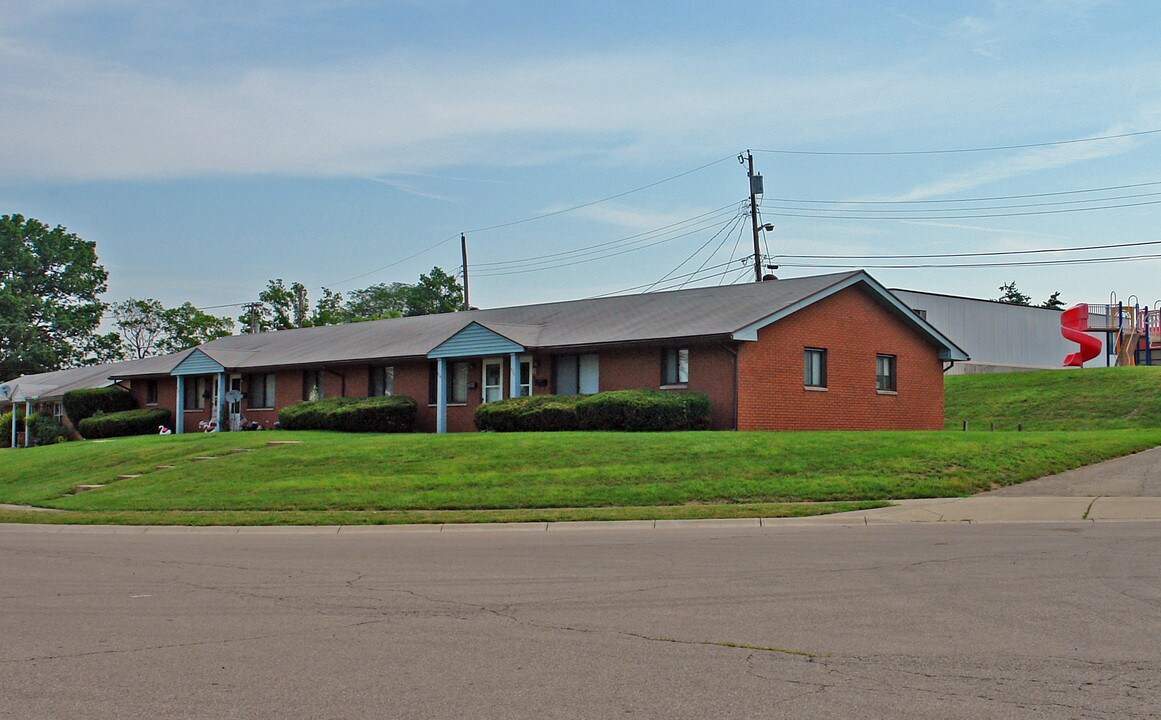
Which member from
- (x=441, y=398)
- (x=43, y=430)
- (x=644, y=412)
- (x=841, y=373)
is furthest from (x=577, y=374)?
(x=43, y=430)

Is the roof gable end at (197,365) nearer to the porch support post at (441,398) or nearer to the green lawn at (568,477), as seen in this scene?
the porch support post at (441,398)

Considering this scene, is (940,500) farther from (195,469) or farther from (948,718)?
(195,469)

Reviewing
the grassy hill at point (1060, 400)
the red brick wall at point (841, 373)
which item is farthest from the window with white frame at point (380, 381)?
the grassy hill at point (1060, 400)

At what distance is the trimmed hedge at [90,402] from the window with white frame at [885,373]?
33.8 m

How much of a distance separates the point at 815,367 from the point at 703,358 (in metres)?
3.93

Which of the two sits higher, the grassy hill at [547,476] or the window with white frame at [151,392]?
the window with white frame at [151,392]

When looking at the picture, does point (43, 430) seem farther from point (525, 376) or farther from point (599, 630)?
point (599, 630)

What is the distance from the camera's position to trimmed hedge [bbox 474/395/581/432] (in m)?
29.8

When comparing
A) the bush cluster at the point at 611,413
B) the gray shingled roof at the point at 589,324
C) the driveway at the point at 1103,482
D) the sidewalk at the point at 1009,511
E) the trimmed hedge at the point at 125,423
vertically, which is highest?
the gray shingled roof at the point at 589,324

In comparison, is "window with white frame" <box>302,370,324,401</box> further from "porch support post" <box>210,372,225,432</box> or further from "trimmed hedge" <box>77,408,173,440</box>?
"trimmed hedge" <box>77,408,173,440</box>

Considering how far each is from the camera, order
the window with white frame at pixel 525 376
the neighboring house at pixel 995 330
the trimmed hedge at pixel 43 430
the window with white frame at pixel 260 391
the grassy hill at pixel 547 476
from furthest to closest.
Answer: the neighboring house at pixel 995 330
the trimmed hedge at pixel 43 430
the window with white frame at pixel 260 391
the window with white frame at pixel 525 376
the grassy hill at pixel 547 476

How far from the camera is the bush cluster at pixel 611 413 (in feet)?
93.4

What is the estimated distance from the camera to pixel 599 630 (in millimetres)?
8625

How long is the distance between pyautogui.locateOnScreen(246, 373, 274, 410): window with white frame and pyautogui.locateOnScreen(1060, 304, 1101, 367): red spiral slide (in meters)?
34.7
